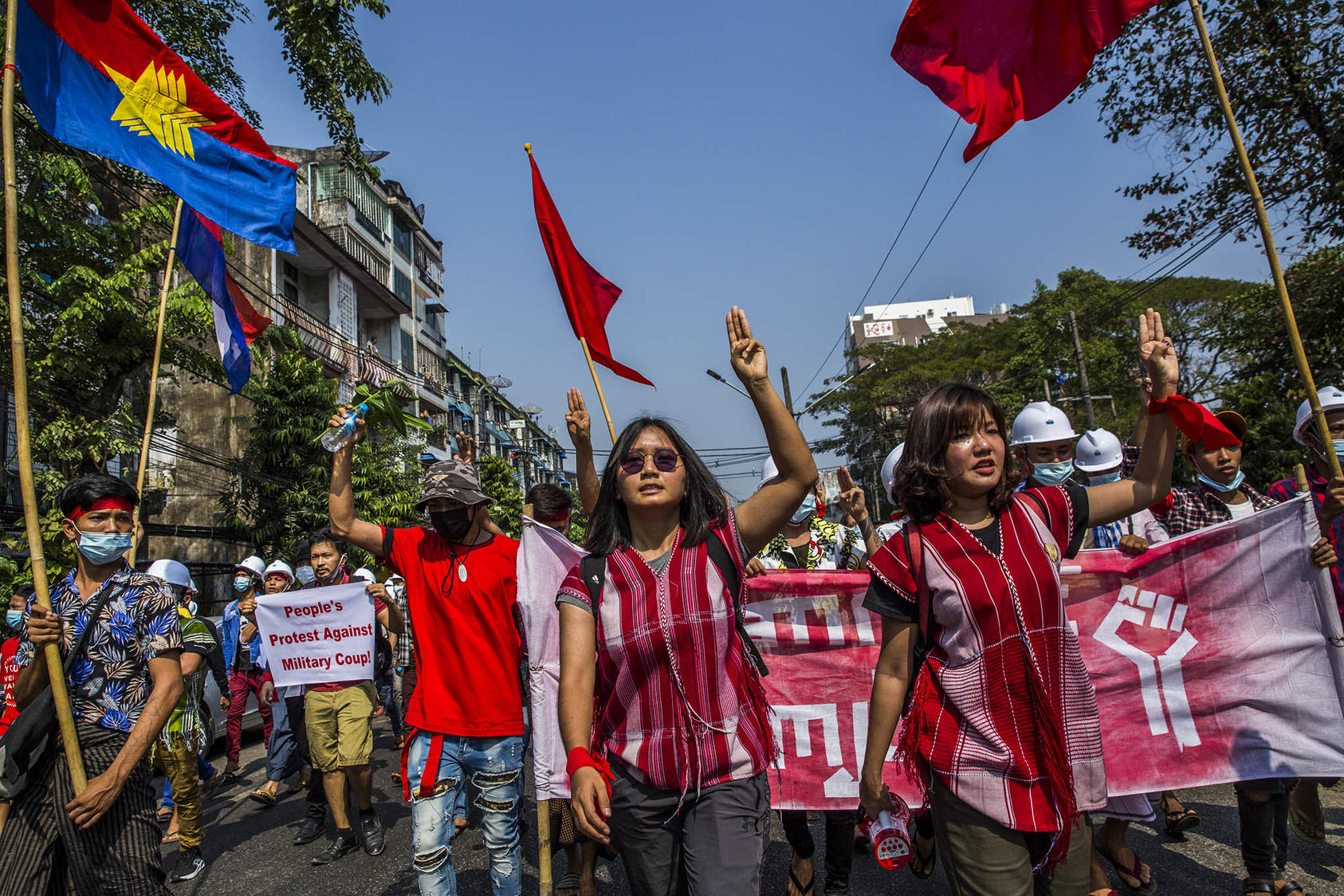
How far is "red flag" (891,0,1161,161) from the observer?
12.5ft

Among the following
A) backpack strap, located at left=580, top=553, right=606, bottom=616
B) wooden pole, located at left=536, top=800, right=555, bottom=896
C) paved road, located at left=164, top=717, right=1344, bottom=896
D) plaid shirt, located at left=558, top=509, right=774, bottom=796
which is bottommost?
paved road, located at left=164, top=717, right=1344, bottom=896

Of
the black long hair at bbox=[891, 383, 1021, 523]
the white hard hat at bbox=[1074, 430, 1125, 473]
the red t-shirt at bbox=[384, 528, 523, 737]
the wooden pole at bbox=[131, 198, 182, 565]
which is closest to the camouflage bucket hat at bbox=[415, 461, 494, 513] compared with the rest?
the red t-shirt at bbox=[384, 528, 523, 737]

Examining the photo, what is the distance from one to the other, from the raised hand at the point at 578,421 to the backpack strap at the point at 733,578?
116 centimetres

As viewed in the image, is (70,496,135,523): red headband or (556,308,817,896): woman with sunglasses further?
(70,496,135,523): red headband

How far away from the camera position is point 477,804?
3.86 metres

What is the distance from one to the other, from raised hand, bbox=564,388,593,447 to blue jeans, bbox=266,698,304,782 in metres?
4.46

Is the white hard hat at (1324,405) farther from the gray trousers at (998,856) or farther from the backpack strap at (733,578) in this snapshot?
the backpack strap at (733,578)

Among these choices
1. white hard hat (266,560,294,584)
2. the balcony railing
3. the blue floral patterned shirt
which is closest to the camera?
the blue floral patterned shirt

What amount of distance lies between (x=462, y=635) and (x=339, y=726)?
7.74 feet

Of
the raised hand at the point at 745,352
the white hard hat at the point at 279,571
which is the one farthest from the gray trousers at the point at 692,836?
the white hard hat at the point at 279,571

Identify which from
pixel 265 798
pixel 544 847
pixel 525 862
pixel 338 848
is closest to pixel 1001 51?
pixel 544 847

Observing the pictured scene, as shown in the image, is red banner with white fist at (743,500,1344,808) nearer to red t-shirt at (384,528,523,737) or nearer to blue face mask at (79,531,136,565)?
red t-shirt at (384,528,523,737)

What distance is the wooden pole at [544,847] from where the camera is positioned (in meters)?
3.55

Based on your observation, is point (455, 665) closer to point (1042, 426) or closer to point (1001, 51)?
point (1042, 426)
